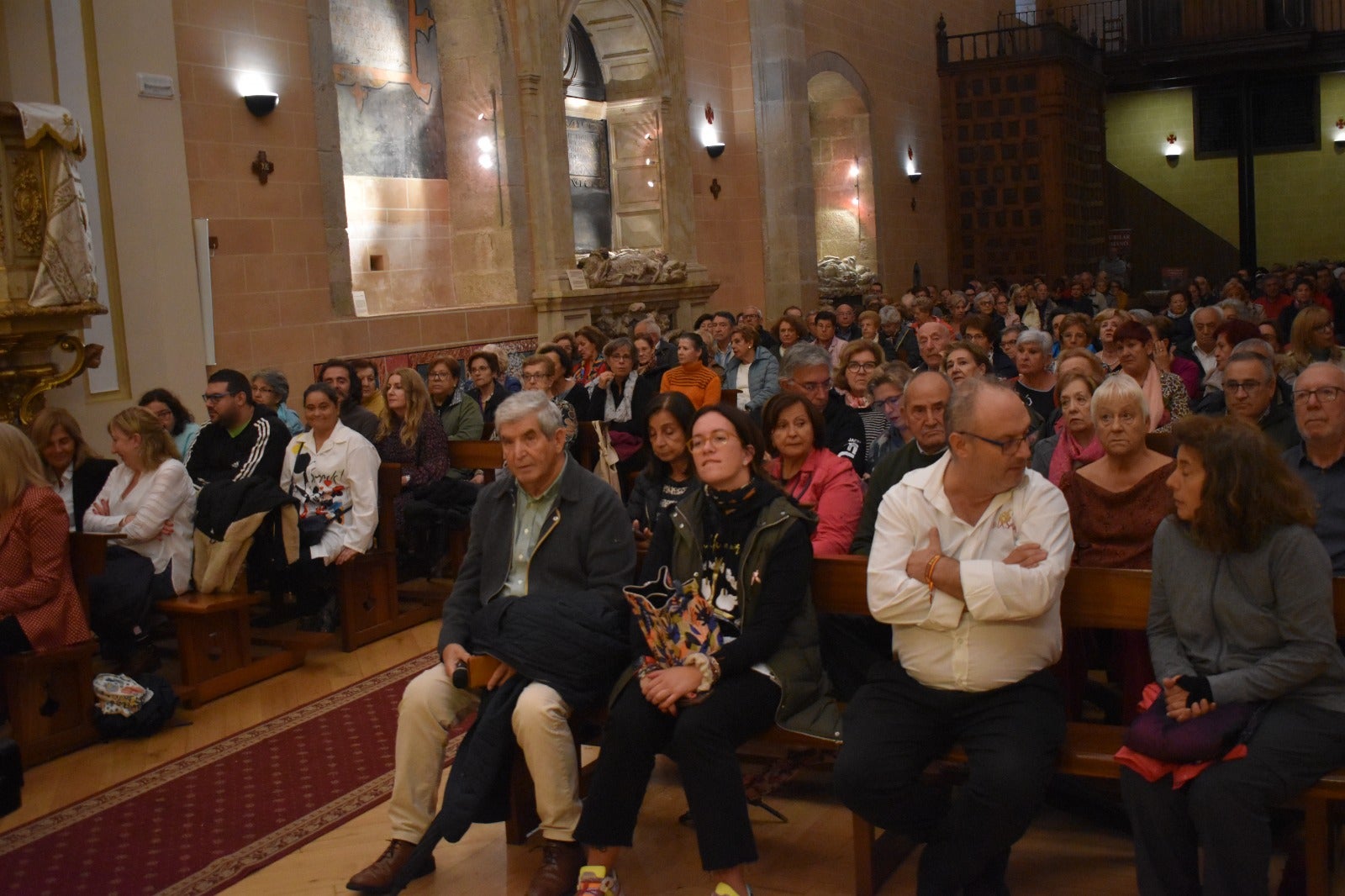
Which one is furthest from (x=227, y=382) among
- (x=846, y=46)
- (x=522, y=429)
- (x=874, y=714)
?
(x=846, y=46)

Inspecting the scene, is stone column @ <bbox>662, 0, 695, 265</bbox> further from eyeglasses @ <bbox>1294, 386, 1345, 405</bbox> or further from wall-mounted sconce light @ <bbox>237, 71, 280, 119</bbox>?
eyeglasses @ <bbox>1294, 386, 1345, 405</bbox>

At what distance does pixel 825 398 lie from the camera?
5.96m

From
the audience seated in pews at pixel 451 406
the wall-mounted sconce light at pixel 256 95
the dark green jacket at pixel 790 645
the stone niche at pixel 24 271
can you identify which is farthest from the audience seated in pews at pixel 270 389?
the dark green jacket at pixel 790 645

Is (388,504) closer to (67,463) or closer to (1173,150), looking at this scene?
(67,463)

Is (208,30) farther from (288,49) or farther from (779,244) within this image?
(779,244)

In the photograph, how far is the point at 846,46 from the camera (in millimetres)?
17875

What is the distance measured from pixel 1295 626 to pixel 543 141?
980cm

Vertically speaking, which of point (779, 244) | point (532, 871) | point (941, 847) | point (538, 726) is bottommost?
point (532, 871)

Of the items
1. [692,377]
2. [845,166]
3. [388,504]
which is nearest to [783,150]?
[845,166]

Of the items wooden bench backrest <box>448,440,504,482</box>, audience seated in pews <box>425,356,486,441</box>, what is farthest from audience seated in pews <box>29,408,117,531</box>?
audience seated in pews <box>425,356,486,441</box>

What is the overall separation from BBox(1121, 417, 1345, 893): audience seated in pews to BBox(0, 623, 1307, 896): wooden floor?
1.80 ft

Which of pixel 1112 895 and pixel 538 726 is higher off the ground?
pixel 538 726

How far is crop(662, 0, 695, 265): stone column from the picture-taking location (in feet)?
45.6

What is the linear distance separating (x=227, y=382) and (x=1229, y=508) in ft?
15.5
